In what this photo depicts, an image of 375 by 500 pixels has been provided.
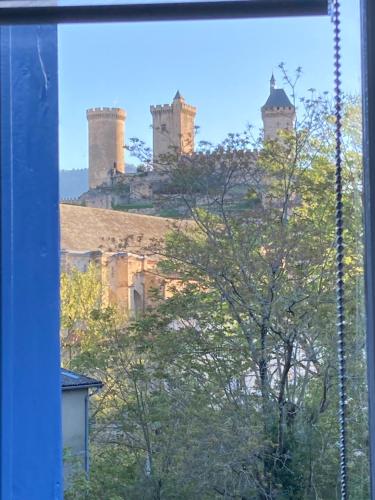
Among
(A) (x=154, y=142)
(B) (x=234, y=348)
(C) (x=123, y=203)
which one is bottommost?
(B) (x=234, y=348)

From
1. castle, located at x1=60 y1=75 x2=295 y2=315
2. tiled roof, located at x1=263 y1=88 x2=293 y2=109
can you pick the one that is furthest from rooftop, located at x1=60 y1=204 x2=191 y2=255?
tiled roof, located at x1=263 y1=88 x2=293 y2=109

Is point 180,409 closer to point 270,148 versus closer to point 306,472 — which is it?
point 306,472

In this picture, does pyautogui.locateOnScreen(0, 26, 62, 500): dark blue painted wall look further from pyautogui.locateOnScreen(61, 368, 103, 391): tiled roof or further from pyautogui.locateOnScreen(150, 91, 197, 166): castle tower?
pyautogui.locateOnScreen(150, 91, 197, 166): castle tower

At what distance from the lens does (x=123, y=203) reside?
0.97 meters

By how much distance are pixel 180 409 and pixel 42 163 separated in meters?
0.46

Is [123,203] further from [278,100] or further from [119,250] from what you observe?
[278,100]

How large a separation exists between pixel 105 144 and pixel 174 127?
116mm

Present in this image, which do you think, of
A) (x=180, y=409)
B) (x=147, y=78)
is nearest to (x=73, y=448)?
(x=180, y=409)

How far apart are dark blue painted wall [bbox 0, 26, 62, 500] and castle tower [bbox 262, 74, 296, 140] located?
371mm

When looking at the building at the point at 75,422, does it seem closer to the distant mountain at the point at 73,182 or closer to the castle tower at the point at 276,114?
the distant mountain at the point at 73,182

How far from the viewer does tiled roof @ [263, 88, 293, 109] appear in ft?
3.19

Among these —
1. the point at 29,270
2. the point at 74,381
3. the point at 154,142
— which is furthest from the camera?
the point at 154,142

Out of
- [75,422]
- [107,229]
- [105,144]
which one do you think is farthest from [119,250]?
[75,422]

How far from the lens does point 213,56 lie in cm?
93
